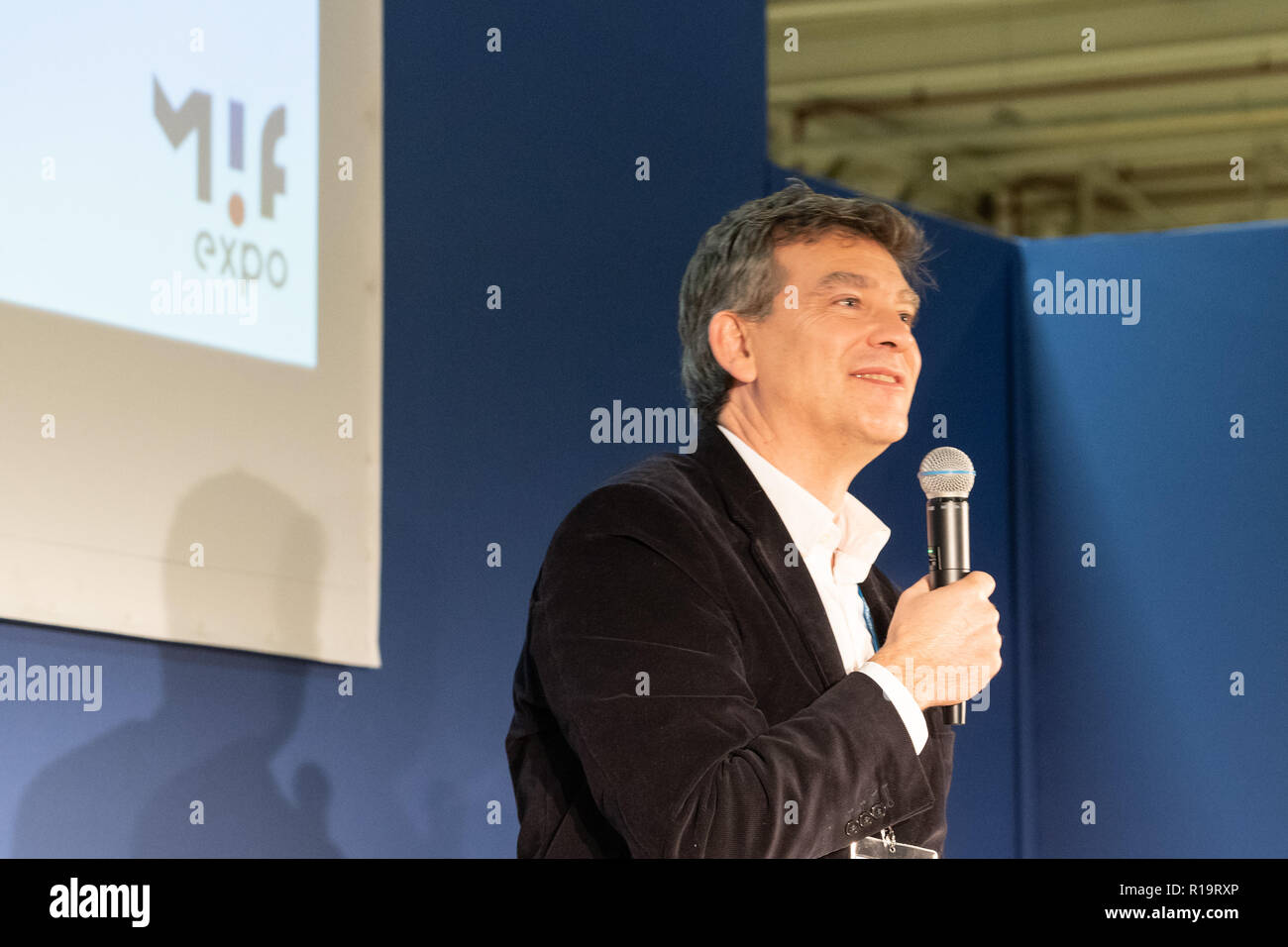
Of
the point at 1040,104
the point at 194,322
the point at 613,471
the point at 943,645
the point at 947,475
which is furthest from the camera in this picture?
the point at 1040,104

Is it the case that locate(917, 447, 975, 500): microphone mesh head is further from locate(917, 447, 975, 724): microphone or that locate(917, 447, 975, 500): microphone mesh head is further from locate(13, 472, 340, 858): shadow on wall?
locate(13, 472, 340, 858): shadow on wall

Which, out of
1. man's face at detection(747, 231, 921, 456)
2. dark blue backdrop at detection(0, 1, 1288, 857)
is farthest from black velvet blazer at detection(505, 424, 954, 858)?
dark blue backdrop at detection(0, 1, 1288, 857)

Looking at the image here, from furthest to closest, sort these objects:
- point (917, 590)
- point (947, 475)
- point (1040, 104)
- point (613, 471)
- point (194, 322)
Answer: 1. point (1040, 104)
2. point (613, 471)
3. point (194, 322)
4. point (947, 475)
5. point (917, 590)

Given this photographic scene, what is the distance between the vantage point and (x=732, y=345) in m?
2.22

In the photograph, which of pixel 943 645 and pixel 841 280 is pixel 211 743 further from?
pixel 943 645

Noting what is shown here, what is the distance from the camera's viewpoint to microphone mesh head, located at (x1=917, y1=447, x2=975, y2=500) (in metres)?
2.12

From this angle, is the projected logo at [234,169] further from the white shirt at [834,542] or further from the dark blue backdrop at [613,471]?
the white shirt at [834,542]

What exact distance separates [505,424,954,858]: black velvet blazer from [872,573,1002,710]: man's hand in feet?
0.19

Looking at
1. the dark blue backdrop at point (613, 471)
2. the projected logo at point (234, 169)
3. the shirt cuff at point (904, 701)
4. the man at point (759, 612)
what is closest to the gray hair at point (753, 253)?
the man at point (759, 612)

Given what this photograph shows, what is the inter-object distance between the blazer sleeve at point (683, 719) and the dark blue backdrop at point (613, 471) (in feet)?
4.31

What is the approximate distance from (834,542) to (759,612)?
0.85 ft

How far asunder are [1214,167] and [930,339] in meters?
4.95

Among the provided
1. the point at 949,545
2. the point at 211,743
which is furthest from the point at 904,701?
the point at 211,743
